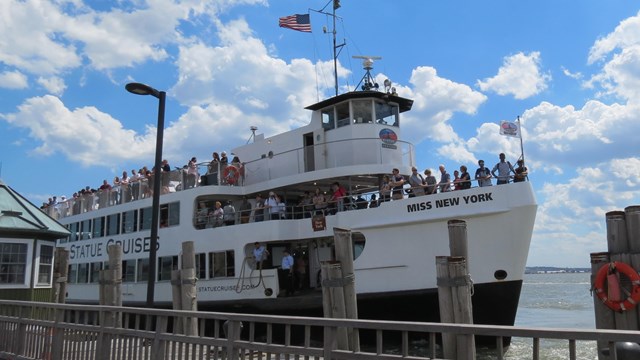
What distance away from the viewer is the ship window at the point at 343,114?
17.7 m

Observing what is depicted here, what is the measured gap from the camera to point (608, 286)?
9438 mm

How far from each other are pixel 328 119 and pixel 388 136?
1.98 metres

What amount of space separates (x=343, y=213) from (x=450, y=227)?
4742mm

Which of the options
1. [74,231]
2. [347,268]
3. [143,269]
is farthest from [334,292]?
[74,231]

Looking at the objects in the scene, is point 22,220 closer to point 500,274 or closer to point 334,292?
point 334,292

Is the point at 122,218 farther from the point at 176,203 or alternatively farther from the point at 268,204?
the point at 268,204

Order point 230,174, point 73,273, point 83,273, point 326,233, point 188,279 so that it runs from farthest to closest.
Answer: point 73,273, point 83,273, point 230,174, point 326,233, point 188,279

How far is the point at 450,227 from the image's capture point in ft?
34.6

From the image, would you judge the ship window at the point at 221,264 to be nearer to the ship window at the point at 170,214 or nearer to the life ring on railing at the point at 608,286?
the ship window at the point at 170,214

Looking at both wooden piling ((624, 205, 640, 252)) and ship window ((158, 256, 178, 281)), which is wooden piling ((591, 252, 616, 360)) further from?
ship window ((158, 256, 178, 281))

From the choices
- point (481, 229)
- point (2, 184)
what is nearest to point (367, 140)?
point (481, 229)

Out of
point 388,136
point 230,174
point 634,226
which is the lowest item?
point 634,226

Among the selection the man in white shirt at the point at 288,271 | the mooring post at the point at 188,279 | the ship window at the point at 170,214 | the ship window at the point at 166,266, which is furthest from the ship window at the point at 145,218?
the mooring post at the point at 188,279

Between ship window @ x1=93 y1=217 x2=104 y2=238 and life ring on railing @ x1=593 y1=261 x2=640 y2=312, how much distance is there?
1830cm
